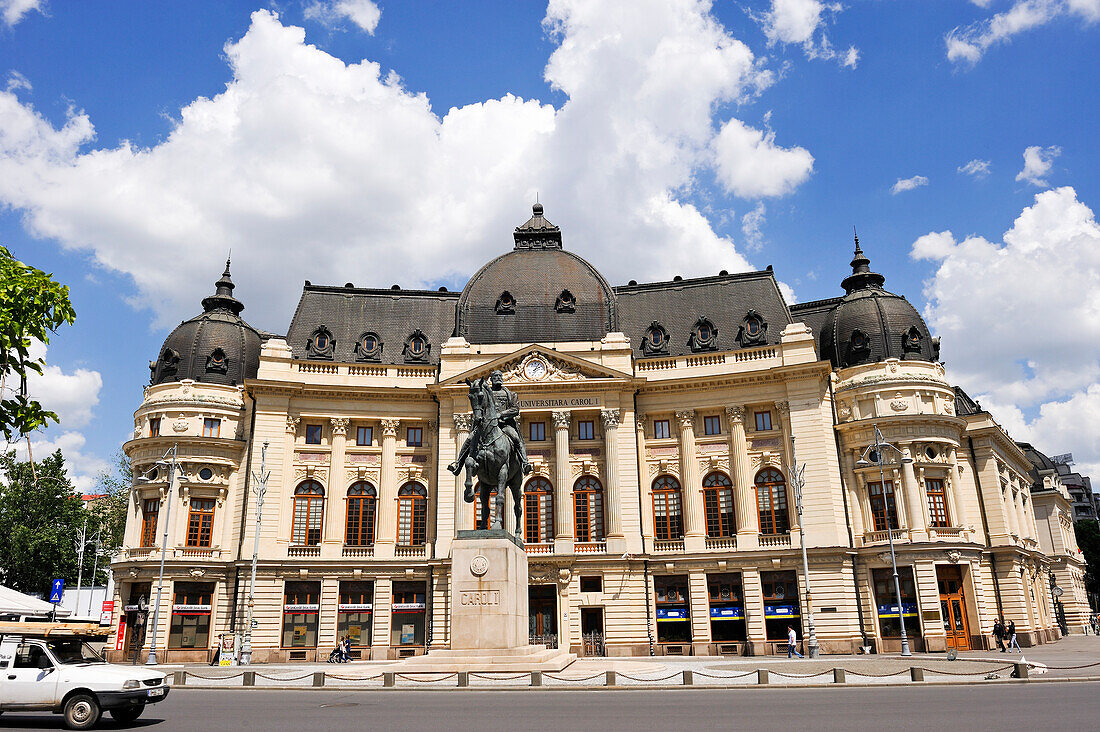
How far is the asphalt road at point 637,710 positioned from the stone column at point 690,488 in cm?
2578

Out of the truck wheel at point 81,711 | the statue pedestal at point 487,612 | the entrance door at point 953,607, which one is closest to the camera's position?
the truck wheel at point 81,711

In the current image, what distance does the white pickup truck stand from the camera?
16.3 meters

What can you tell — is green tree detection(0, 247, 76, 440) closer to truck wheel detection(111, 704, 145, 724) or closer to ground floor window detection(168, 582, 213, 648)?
truck wheel detection(111, 704, 145, 724)

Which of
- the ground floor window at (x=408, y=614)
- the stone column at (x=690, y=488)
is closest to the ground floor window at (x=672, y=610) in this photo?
the stone column at (x=690, y=488)

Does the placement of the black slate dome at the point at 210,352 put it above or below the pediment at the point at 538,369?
above

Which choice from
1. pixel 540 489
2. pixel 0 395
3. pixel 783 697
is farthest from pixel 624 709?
pixel 540 489

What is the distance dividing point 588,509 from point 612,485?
8.08 feet

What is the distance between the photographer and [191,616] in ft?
158

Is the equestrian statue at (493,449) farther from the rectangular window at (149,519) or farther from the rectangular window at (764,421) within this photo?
the rectangular window at (149,519)

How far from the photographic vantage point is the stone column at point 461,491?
48812 millimetres

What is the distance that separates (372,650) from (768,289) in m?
35.4

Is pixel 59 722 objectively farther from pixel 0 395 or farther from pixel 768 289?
pixel 768 289

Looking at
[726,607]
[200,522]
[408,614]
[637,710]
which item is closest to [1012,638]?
[726,607]

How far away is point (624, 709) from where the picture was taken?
18312mm
